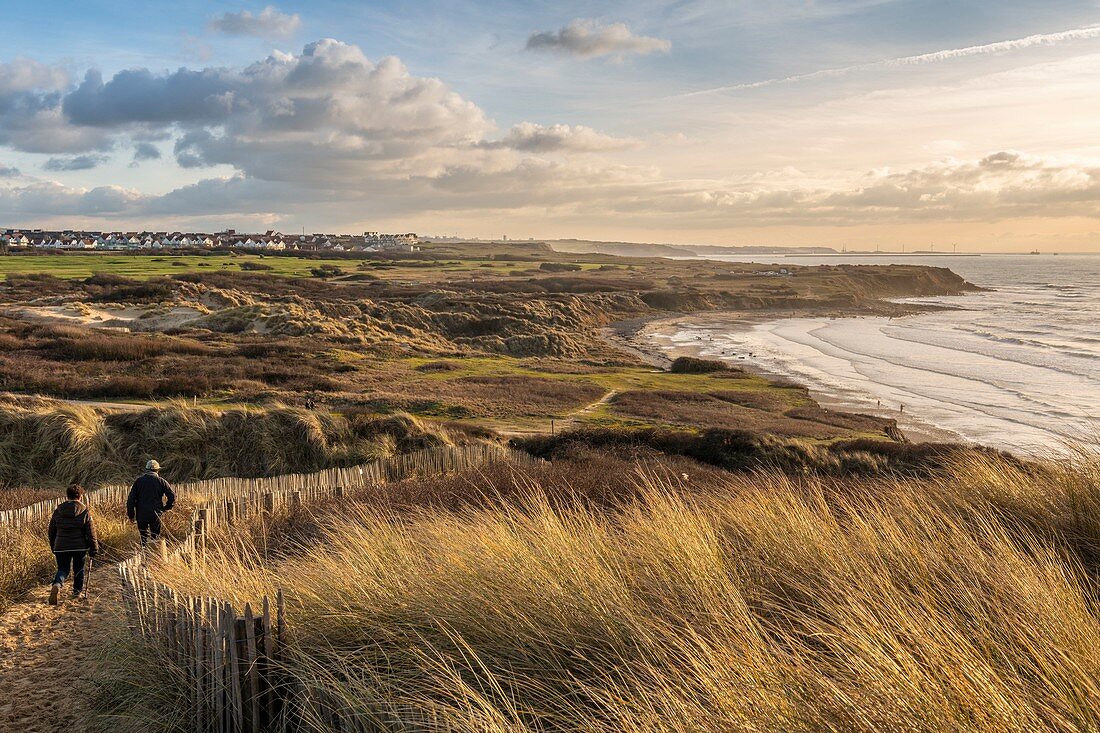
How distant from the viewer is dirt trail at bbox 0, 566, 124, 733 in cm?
668

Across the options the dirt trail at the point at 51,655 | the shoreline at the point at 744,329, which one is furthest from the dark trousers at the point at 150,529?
the shoreline at the point at 744,329

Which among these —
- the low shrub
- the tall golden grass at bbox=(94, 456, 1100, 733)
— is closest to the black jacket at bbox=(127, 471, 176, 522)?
the tall golden grass at bbox=(94, 456, 1100, 733)

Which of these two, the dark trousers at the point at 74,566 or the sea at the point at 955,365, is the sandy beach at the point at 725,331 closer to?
the sea at the point at 955,365

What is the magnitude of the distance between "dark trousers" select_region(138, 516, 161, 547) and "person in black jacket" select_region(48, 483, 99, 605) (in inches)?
49.0

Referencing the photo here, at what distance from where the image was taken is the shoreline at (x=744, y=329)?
1253 inches

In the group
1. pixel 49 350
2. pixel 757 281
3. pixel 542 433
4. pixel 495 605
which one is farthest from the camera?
pixel 757 281

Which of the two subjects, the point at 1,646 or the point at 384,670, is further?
the point at 1,646

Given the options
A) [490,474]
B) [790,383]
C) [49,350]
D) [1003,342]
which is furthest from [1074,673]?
[1003,342]

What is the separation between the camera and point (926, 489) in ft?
28.9

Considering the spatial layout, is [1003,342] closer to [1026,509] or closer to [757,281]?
[1026,509]

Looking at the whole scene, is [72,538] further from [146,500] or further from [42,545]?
[42,545]

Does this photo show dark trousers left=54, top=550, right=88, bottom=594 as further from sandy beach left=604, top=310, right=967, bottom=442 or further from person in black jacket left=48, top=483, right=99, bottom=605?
sandy beach left=604, top=310, right=967, bottom=442

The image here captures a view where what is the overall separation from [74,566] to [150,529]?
1484mm

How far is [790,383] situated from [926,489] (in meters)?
35.3
